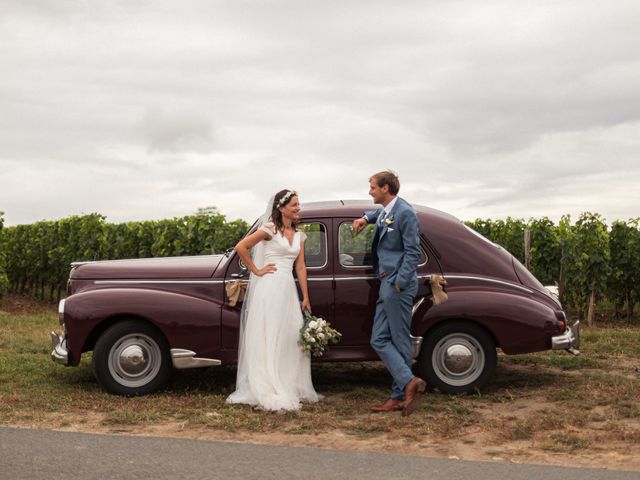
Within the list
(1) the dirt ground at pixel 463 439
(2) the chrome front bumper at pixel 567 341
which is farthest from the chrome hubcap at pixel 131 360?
(2) the chrome front bumper at pixel 567 341

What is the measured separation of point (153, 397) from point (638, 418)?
4716 mm

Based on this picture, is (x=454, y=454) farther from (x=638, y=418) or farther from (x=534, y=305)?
(x=534, y=305)

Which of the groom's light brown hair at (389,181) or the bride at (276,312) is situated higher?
the groom's light brown hair at (389,181)

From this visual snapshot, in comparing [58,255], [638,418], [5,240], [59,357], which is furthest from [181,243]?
[638,418]

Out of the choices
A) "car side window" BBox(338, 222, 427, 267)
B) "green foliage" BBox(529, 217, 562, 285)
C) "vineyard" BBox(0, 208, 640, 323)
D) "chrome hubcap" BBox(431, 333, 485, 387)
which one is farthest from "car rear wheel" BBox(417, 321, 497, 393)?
"green foliage" BBox(529, 217, 562, 285)

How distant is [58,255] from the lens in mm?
24125

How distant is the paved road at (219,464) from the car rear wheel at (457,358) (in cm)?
246

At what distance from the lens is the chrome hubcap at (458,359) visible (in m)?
8.55

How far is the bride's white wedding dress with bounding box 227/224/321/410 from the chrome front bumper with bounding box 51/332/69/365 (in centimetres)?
194

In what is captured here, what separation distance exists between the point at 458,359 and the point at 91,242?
1700 centimetres

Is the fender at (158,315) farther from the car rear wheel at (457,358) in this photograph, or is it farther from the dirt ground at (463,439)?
the car rear wheel at (457,358)

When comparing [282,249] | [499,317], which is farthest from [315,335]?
[499,317]

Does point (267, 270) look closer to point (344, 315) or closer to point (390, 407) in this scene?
point (344, 315)

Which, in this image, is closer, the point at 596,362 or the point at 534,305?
the point at 534,305
